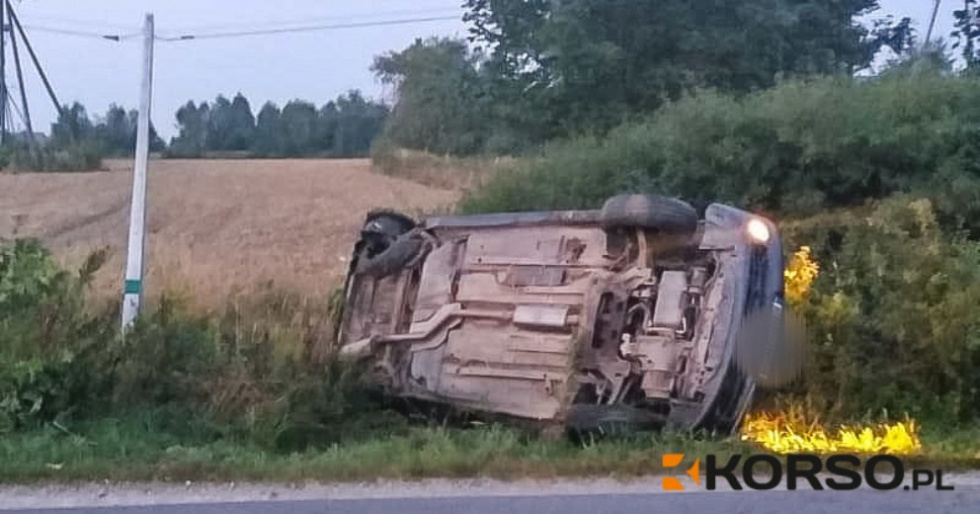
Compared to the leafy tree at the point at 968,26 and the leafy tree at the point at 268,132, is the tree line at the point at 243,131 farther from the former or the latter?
the leafy tree at the point at 968,26

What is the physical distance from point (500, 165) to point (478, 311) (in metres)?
6.47

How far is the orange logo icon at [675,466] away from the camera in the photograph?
6.25 m

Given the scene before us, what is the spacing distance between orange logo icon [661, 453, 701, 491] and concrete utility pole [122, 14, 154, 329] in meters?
4.24

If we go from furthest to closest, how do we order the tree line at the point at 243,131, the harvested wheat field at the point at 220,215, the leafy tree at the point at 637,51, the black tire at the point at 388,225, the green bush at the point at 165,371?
the tree line at the point at 243,131 < the leafy tree at the point at 637,51 < the harvested wheat field at the point at 220,215 < the black tire at the point at 388,225 < the green bush at the point at 165,371

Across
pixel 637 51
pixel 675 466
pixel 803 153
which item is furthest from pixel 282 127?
pixel 675 466

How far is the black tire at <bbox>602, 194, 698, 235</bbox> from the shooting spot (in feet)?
25.1

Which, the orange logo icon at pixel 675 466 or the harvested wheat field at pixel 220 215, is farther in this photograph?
the harvested wheat field at pixel 220 215

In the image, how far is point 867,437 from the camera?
746 centimetres

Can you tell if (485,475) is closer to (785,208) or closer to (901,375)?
(901,375)

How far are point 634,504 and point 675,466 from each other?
0.93 metres

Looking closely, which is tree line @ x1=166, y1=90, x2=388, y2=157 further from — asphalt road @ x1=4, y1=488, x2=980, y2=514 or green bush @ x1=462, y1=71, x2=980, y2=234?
asphalt road @ x1=4, y1=488, x2=980, y2=514

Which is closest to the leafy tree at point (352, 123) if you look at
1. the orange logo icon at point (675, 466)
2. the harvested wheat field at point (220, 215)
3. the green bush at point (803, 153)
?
the harvested wheat field at point (220, 215)

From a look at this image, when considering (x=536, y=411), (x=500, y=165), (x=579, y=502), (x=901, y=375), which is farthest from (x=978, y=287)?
(x=500, y=165)

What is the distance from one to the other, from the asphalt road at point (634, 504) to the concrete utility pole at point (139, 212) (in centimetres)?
344
